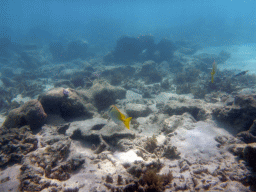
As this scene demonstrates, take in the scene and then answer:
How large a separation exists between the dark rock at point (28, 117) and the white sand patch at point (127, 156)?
351 centimetres

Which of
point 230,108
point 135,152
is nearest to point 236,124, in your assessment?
point 230,108

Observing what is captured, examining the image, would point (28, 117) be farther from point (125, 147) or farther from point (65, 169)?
point (125, 147)


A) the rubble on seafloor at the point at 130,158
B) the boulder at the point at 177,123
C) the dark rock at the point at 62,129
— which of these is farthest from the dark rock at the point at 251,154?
the dark rock at the point at 62,129

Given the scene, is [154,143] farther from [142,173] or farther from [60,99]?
[60,99]

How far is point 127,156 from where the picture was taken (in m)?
3.53

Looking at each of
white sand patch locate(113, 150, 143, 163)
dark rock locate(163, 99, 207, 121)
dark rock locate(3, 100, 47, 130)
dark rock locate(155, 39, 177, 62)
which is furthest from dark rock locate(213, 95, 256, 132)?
dark rock locate(155, 39, 177, 62)

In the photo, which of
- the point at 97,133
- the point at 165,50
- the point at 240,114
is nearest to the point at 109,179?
the point at 97,133

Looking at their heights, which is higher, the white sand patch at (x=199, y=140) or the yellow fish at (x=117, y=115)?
the yellow fish at (x=117, y=115)

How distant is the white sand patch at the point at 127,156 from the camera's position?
335 centimetres

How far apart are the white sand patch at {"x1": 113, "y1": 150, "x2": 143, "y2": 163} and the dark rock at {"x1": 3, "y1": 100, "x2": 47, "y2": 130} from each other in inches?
138

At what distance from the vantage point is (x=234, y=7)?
9112cm

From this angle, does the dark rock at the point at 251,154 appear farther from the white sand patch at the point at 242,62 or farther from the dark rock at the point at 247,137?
the white sand patch at the point at 242,62

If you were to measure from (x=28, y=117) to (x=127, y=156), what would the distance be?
413 cm

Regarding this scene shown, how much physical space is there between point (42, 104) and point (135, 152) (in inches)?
181
